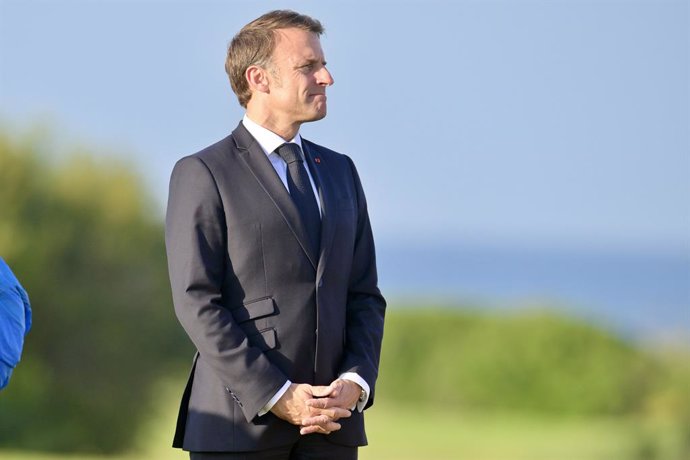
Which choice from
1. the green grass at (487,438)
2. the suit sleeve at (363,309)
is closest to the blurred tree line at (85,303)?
the green grass at (487,438)

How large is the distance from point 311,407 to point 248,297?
348mm

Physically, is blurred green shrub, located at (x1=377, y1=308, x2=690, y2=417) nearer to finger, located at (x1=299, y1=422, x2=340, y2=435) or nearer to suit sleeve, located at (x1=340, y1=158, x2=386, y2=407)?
suit sleeve, located at (x1=340, y1=158, x2=386, y2=407)

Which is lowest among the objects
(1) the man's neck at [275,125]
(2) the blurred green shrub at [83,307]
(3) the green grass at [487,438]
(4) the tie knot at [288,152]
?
(3) the green grass at [487,438]

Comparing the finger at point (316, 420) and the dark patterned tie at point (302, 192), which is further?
the dark patterned tie at point (302, 192)

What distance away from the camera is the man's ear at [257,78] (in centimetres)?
359

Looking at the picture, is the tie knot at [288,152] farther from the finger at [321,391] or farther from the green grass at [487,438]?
the green grass at [487,438]

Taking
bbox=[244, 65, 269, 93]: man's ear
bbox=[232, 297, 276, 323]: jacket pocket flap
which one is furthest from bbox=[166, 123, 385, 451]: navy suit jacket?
bbox=[244, 65, 269, 93]: man's ear

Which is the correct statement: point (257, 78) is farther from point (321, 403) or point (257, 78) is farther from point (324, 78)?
point (321, 403)

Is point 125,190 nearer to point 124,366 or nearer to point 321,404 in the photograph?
point 124,366

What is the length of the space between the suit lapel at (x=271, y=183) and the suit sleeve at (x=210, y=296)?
0.14 metres

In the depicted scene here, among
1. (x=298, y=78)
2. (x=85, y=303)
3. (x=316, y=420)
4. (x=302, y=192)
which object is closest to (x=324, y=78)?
(x=298, y=78)

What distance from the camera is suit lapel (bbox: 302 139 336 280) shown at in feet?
11.6

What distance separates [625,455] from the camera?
54.8ft

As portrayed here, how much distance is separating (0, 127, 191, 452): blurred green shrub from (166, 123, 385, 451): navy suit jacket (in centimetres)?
2032
